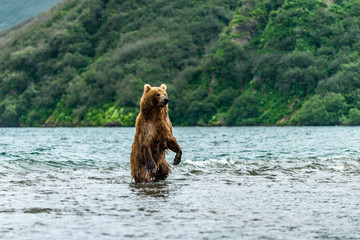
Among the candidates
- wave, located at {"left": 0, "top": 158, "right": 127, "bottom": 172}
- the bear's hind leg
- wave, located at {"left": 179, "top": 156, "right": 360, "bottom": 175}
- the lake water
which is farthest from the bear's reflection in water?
wave, located at {"left": 0, "top": 158, "right": 127, "bottom": 172}

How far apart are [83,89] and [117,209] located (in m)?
114

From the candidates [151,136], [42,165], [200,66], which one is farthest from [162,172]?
[200,66]

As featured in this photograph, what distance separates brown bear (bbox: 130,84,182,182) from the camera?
1122 cm

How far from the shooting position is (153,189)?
34.0 feet

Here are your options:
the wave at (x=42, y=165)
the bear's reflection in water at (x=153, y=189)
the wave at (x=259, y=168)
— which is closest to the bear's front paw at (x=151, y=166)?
the bear's reflection in water at (x=153, y=189)

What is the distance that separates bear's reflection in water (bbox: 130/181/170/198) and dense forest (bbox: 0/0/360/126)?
3158 inches

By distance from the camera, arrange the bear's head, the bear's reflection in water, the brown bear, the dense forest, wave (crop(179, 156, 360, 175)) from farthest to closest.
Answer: the dense forest
wave (crop(179, 156, 360, 175))
the brown bear
the bear's head
the bear's reflection in water

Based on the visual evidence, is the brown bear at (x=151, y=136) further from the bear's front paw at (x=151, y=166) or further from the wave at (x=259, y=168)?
the wave at (x=259, y=168)

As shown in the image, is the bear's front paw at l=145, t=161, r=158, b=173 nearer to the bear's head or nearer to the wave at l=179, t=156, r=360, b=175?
the bear's head

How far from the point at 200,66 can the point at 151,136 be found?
104m

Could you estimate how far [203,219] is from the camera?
273 inches

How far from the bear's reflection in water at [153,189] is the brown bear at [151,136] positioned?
326 millimetres

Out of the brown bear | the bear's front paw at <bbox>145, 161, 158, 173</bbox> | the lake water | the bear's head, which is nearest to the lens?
the lake water

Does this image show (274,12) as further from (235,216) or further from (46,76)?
(235,216)
